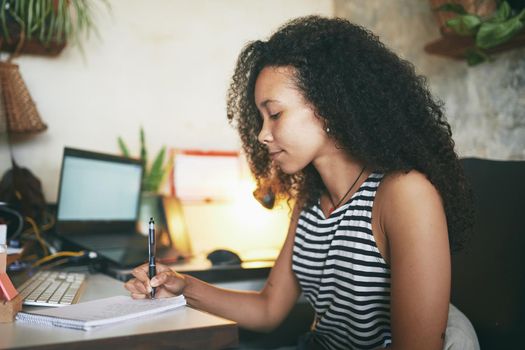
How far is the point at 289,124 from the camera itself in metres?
1.18

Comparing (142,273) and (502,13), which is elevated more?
(502,13)

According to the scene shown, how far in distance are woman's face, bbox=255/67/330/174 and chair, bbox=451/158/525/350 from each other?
14.6 inches

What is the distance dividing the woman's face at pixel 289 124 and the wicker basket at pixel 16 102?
952mm

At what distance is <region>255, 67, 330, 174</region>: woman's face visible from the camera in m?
1.18

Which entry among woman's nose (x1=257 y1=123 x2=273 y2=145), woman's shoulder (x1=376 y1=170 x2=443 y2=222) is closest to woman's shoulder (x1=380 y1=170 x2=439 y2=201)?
woman's shoulder (x1=376 y1=170 x2=443 y2=222)

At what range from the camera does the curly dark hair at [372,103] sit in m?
1.08

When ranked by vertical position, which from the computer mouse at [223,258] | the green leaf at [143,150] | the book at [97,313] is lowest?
the computer mouse at [223,258]

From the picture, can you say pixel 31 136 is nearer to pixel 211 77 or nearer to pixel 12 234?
pixel 12 234

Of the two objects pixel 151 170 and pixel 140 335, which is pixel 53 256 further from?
pixel 140 335

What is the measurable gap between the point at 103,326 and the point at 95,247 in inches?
37.9

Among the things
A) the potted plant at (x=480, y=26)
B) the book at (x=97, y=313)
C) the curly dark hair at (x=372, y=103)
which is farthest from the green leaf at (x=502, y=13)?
the book at (x=97, y=313)

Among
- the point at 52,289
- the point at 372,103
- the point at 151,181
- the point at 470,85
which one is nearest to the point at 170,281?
the point at 52,289

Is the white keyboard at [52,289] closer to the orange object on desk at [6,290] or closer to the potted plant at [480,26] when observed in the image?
the orange object on desk at [6,290]

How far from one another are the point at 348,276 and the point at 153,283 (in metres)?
0.41
